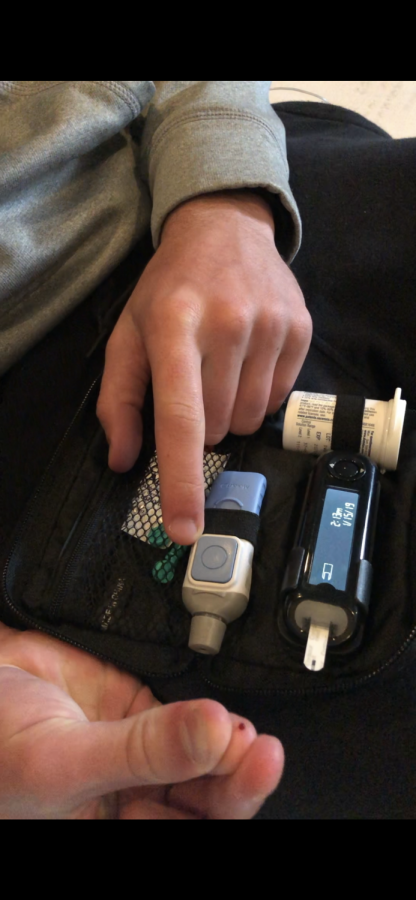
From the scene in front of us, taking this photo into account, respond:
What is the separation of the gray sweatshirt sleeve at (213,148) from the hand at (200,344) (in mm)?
23

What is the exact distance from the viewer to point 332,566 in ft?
1.52

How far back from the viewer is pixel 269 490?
54 centimetres

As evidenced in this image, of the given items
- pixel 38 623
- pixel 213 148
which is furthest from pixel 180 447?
pixel 213 148

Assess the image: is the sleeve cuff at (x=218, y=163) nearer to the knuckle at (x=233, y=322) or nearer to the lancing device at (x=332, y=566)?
the knuckle at (x=233, y=322)

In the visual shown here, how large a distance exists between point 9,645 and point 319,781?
28 centimetres

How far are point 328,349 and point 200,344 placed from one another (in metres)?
0.18

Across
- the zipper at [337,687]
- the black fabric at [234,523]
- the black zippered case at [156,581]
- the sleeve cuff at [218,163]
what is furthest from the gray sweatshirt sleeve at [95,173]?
the zipper at [337,687]

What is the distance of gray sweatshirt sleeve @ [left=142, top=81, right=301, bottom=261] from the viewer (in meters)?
0.57

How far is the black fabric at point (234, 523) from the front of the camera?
50cm

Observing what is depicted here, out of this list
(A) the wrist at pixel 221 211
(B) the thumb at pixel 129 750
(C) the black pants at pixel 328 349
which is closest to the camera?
(B) the thumb at pixel 129 750

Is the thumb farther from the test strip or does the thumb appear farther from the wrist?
the wrist

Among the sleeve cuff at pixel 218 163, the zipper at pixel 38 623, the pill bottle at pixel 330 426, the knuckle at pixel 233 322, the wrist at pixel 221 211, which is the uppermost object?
the sleeve cuff at pixel 218 163

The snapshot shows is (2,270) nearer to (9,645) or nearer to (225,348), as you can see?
(225,348)

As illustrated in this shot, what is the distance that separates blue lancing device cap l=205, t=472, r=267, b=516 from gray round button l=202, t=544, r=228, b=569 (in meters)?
0.04
